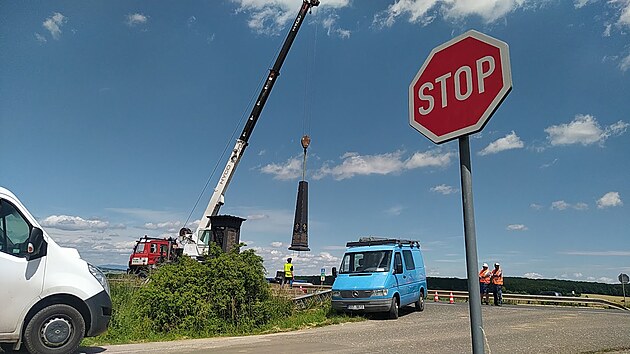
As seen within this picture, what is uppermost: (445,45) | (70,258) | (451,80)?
(445,45)

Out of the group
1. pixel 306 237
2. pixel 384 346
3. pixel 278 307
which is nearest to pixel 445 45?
pixel 384 346

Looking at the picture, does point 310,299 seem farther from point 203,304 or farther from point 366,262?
point 203,304

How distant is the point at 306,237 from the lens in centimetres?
2611

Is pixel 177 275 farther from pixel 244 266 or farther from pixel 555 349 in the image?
pixel 555 349

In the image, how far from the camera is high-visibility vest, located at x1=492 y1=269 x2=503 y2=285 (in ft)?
71.1

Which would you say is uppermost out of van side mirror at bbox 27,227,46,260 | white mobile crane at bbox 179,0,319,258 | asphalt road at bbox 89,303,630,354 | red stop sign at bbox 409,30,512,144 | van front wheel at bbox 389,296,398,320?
white mobile crane at bbox 179,0,319,258

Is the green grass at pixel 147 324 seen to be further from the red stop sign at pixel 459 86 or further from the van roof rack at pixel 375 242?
the red stop sign at pixel 459 86

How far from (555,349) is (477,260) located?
27.2 feet

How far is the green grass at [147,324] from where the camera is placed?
421 inches

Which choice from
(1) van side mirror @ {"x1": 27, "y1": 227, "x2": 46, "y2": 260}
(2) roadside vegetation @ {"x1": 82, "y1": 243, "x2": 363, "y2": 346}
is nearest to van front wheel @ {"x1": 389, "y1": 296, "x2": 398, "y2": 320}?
(2) roadside vegetation @ {"x1": 82, "y1": 243, "x2": 363, "y2": 346}

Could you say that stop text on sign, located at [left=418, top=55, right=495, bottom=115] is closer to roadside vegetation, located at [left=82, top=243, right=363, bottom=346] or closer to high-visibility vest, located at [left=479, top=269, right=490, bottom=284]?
roadside vegetation, located at [left=82, top=243, right=363, bottom=346]

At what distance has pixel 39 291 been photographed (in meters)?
7.61

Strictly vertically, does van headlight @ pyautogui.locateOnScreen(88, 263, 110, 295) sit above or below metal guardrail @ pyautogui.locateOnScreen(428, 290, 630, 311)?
above

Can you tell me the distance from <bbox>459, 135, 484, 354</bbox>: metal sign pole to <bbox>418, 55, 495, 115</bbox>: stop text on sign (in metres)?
0.21
